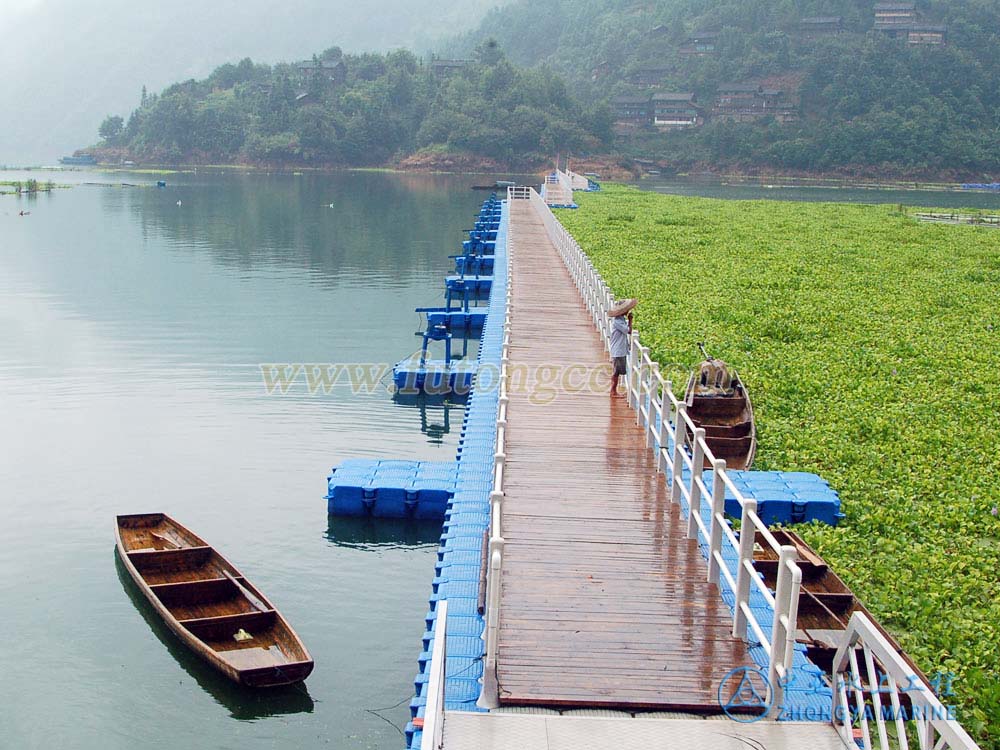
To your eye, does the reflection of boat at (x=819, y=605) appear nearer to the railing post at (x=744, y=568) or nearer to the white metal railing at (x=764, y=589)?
the white metal railing at (x=764, y=589)

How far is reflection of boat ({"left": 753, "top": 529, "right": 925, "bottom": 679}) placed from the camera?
36.4ft

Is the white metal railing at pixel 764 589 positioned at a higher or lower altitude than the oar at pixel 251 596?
higher

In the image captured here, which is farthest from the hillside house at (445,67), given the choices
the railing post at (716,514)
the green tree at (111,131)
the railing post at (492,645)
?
the railing post at (492,645)

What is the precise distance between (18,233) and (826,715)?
70.3 meters

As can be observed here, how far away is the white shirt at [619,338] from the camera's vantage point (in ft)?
58.7

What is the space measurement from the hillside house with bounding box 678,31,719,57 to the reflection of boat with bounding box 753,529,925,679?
18531 centimetres

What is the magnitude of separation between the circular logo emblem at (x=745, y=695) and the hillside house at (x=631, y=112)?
6682 inches

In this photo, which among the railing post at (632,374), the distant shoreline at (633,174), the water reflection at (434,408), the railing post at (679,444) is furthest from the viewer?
the distant shoreline at (633,174)

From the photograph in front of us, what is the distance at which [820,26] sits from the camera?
186 metres

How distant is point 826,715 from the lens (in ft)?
27.9

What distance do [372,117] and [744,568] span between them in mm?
169981

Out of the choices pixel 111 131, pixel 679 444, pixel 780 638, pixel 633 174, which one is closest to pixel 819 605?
pixel 679 444

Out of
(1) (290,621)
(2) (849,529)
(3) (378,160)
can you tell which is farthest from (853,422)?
(3) (378,160)

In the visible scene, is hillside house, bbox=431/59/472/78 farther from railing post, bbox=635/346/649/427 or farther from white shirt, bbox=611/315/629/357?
railing post, bbox=635/346/649/427
